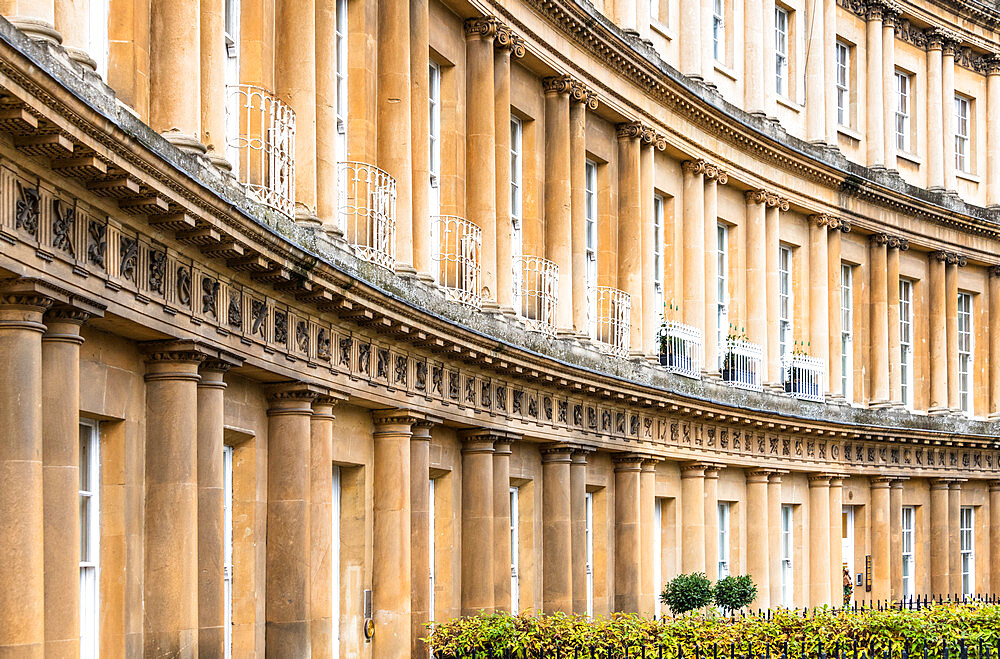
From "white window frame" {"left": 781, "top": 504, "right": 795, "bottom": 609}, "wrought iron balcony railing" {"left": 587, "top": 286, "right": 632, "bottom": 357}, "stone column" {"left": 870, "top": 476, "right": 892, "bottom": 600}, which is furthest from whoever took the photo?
"stone column" {"left": 870, "top": 476, "right": 892, "bottom": 600}

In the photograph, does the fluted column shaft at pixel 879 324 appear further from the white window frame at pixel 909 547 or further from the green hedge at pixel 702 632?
the green hedge at pixel 702 632

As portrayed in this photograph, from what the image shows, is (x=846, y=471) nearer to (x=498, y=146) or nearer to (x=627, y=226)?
(x=627, y=226)

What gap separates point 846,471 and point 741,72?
947cm

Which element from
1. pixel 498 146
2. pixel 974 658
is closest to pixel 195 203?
pixel 974 658

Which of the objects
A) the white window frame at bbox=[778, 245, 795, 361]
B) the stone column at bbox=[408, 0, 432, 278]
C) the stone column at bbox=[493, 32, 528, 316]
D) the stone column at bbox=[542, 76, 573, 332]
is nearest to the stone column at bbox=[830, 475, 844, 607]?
the white window frame at bbox=[778, 245, 795, 361]

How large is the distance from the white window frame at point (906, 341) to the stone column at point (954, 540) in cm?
243

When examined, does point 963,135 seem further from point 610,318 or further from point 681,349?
point 610,318

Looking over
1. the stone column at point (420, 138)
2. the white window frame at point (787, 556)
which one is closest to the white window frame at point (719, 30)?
the white window frame at point (787, 556)

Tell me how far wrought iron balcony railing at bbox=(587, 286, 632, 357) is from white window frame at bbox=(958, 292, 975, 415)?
16523mm

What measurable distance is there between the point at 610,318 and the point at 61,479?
1735cm

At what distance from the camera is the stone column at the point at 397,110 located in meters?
20.4

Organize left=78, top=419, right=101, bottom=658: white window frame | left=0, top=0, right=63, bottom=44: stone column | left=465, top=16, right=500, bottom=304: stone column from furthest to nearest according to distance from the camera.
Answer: left=465, top=16, right=500, bottom=304: stone column → left=78, top=419, right=101, bottom=658: white window frame → left=0, top=0, right=63, bottom=44: stone column

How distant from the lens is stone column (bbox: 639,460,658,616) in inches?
1150

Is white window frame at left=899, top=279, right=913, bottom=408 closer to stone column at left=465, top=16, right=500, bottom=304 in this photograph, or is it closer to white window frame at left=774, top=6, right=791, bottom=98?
white window frame at left=774, top=6, right=791, bottom=98
